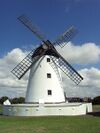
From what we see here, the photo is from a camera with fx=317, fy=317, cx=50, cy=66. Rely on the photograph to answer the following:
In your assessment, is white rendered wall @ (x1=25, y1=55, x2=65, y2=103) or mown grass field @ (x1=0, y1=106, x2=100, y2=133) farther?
white rendered wall @ (x1=25, y1=55, x2=65, y2=103)

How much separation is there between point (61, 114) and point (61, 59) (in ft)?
26.5

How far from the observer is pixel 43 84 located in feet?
133

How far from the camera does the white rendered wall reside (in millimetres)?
40594

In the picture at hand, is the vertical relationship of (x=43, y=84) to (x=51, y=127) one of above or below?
above

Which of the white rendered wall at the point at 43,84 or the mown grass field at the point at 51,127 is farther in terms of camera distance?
the white rendered wall at the point at 43,84

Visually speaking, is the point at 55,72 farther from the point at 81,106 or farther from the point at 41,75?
the point at 81,106

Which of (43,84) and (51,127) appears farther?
(43,84)

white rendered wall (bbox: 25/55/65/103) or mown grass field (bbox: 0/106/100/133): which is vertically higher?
white rendered wall (bbox: 25/55/65/103)

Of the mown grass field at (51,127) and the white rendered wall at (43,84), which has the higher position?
the white rendered wall at (43,84)

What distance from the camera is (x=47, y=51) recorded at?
41250 mm

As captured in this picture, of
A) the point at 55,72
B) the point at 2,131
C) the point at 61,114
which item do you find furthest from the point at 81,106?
the point at 2,131

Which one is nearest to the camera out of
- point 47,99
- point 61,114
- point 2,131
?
point 2,131

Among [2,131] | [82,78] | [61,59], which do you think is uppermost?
[61,59]

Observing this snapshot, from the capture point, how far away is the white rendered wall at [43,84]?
40.6 metres
